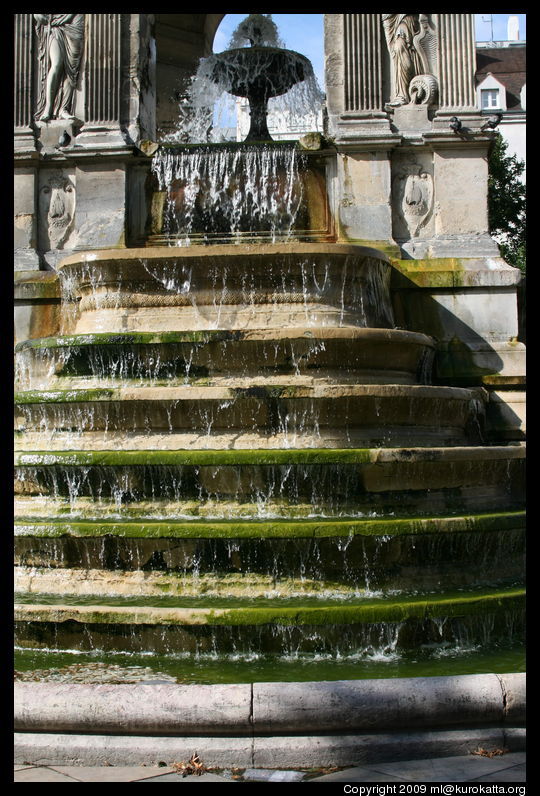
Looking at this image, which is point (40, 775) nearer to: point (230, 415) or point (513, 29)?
point (230, 415)

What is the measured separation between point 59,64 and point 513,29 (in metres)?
48.6

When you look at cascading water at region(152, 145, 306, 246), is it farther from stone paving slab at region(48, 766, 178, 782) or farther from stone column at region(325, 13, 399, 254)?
stone paving slab at region(48, 766, 178, 782)

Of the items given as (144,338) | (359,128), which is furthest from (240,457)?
(359,128)

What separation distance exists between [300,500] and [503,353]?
15.9 feet

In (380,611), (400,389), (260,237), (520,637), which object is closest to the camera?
(380,611)

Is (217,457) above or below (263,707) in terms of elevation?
above

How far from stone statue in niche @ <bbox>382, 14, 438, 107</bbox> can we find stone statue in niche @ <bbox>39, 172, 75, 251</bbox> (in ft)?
14.9

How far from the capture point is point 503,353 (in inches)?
429

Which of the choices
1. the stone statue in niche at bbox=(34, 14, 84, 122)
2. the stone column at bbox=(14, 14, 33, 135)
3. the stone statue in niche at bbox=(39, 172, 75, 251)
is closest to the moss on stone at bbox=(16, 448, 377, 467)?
the stone statue in niche at bbox=(39, 172, 75, 251)

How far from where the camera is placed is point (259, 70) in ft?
46.5

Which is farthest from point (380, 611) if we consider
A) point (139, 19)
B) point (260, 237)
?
point (139, 19)

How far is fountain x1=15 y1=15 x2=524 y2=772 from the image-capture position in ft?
19.2
